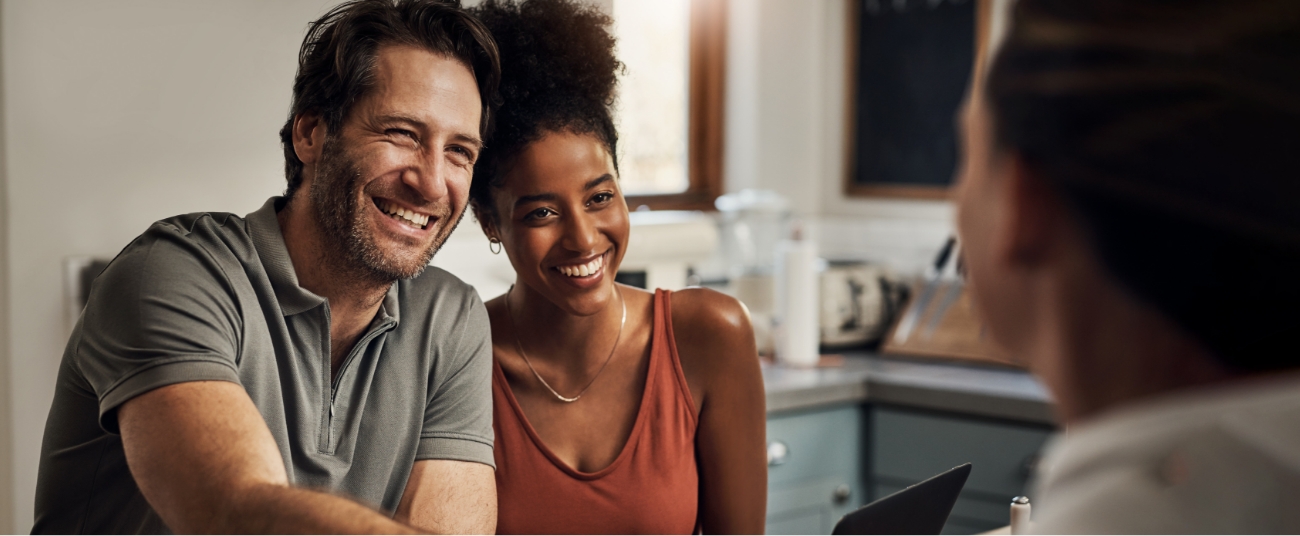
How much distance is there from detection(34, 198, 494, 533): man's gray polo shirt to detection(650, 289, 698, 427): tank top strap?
0.91 ft

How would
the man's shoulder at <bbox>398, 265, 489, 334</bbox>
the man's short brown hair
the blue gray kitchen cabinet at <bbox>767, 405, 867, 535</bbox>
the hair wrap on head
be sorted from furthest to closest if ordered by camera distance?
1. the blue gray kitchen cabinet at <bbox>767, 405, 867, 535</bbox>
2. the man's shoulder at <bbox>398, 265, 489, 334</bbox>
3. the man's short brown hair
4. the hair wrap on head

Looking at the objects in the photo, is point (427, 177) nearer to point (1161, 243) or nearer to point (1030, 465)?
point (1161, 243)

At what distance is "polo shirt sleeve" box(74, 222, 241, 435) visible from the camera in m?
1.09

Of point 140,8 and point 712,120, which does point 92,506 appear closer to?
point 140,8

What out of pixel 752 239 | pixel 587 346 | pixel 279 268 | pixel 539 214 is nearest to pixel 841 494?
pixel 752 239

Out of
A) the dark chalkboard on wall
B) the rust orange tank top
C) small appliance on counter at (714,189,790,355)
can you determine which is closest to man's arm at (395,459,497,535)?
the rust orange tank top

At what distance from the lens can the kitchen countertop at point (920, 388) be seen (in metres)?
2.42

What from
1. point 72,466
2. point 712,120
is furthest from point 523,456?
point 712,120

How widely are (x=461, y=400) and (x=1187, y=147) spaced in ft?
3.72

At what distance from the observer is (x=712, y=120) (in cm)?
344

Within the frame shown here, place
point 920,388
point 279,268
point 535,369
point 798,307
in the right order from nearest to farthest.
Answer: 1. point 279,268
2. point 535,369
3. point 920,388
4. point 798,307

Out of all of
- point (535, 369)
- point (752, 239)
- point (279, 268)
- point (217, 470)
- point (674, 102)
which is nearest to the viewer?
point (217, 470)

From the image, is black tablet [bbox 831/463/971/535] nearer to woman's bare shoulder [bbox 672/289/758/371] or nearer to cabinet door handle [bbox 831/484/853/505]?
woman's bare shoulder [bbox 672/289/758/371]

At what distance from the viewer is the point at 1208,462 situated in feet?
1.33
